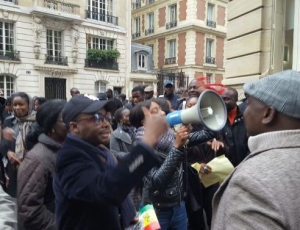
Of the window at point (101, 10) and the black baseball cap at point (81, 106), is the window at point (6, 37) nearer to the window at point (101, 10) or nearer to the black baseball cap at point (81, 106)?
the window at point (101, 10)

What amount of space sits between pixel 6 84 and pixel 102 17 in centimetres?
847

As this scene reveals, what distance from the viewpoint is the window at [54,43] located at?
19.8 meters

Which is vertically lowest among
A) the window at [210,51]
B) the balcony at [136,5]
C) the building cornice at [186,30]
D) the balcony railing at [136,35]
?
the window at [210,51]

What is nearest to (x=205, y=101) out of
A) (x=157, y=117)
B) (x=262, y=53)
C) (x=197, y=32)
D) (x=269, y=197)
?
(x=157, y=117)

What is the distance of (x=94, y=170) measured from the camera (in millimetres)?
1752

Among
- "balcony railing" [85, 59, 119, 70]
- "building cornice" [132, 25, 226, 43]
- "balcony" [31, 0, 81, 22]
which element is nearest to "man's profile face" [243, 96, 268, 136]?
"balcony" [31, 0, 81, 22]

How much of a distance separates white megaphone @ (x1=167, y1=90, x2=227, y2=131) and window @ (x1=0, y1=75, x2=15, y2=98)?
1814cm

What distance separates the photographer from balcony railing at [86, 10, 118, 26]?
21344 millimetres

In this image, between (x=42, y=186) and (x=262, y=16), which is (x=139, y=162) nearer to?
(x=42, y=186)

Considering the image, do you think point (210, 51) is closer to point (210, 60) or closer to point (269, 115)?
point (210, 60)

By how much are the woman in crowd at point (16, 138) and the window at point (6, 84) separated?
1498 cm

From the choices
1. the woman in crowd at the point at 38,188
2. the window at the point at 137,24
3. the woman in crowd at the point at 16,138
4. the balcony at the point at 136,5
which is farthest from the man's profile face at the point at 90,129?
the balcony at the point at 136,5

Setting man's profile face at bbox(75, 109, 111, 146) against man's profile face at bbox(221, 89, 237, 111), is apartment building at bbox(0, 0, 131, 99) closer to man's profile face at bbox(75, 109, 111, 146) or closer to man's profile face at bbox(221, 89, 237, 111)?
man's profile face at bbox(221, 89, 237, 111)

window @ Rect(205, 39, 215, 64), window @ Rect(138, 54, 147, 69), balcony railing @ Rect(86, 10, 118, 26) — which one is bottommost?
window @ Rect(138, 54, 147, 69)
